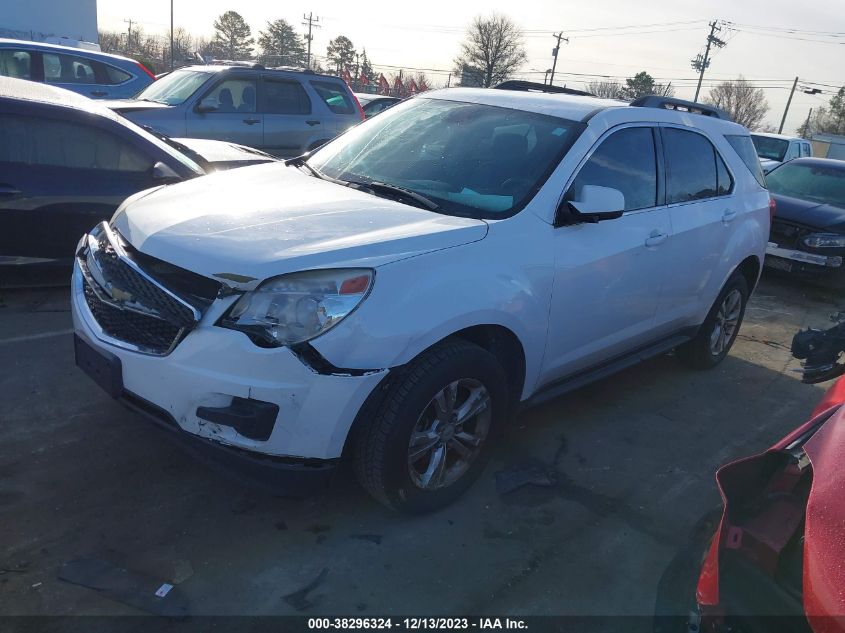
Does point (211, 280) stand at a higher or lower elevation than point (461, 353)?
higher

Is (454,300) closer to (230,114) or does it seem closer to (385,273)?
(385,273)

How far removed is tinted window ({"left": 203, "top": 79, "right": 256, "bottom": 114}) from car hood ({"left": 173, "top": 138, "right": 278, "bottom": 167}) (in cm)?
254

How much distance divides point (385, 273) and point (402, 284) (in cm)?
8

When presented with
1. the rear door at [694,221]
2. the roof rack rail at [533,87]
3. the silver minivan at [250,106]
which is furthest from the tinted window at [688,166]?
the silver minivan at [250,106]

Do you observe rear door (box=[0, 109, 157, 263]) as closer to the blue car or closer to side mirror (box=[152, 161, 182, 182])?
side mirror (box=[152, 161, 182, 182])

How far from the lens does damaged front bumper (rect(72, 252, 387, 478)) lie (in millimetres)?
2516

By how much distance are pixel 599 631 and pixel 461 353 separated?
3.91 feet

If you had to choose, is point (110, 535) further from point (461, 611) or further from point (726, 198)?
point (726, 198)

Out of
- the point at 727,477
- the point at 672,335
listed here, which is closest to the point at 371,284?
the point at 727,477

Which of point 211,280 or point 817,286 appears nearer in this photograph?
point 211,280

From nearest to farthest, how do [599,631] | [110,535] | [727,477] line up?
[727,477]
[599,631]
[110,535]

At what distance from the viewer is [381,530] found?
3047mm

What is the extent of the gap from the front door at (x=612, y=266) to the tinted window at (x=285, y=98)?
23.8 ft

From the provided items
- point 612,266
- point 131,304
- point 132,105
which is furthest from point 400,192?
point 132,105
